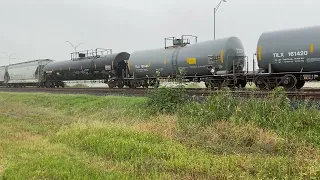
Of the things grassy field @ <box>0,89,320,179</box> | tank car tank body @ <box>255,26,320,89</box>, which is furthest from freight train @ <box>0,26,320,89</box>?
grassy field @ <box>0,89,320,179</box>

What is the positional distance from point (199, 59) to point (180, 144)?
1271cm

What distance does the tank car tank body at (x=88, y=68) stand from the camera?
29.4 m

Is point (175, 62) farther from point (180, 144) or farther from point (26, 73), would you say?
point (26, 73)

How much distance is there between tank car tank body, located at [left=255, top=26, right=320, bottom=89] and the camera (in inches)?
638

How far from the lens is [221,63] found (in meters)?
20.1

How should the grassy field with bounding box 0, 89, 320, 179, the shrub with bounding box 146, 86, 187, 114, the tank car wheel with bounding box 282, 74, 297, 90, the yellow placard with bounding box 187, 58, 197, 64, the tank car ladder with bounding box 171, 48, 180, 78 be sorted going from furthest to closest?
the tank car ladder with bounding box 171, 48, 180, 78, the yellow placard with bounding box 187, 58, 197, 64, the tank car wheel with bounding box 282, 74, 297, 90, the shrub with bounding box 146, 86, 187, 114, the grassy field with bounding box 0, 89, 320, 179

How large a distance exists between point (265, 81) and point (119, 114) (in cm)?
825

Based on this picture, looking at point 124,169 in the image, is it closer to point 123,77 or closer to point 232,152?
point 232,152

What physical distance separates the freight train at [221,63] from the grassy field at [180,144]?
351 centimetres

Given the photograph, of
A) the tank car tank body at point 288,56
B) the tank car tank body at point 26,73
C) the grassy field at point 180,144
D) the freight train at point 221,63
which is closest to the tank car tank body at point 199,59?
the freight train at point 221,63

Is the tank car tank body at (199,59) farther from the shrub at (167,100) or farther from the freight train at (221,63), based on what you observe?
the shrub at (167,100)

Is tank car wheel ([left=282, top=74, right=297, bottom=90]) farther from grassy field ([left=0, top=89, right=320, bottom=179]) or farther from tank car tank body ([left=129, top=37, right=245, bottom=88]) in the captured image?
grassy field ([left=0, top=89, right=320, bottom=179])

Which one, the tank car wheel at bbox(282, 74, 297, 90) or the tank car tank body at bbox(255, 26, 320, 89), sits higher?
the tank car tank body at bbox(255, 26, 320, 89)

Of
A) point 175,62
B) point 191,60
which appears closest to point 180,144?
point 191,60
